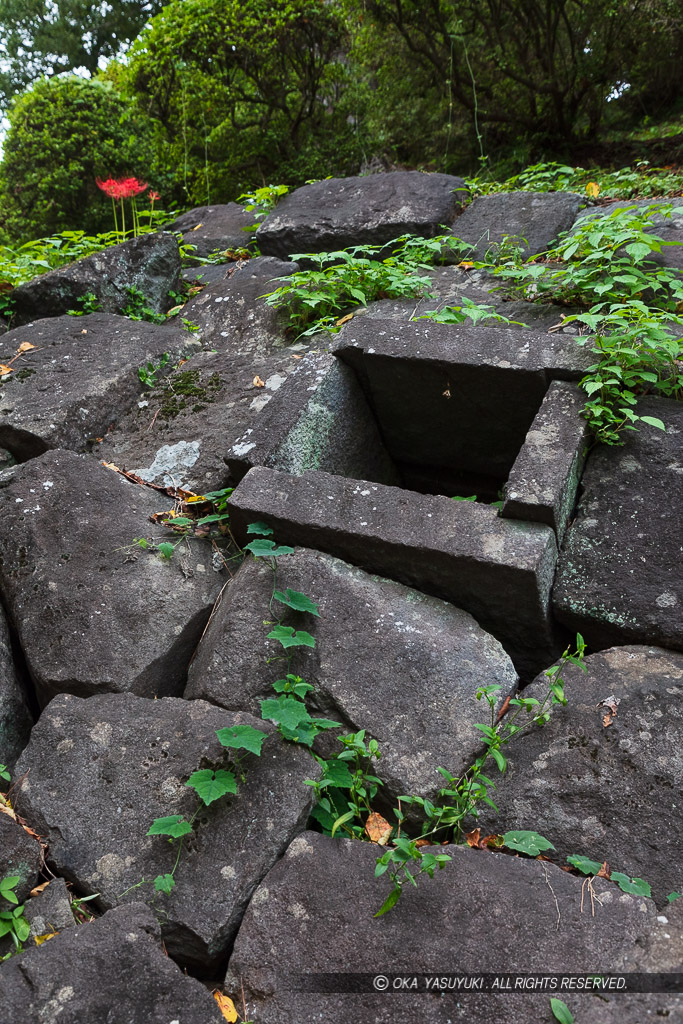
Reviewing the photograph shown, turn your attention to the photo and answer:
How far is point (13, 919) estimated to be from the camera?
5.56ft

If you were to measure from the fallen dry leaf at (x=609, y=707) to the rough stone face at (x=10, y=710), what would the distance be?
1921mm

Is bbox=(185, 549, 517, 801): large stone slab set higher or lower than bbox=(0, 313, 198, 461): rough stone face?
lower

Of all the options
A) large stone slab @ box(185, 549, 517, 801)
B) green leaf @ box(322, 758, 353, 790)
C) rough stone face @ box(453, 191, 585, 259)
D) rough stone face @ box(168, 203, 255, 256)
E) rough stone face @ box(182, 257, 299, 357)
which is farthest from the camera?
rough stone face @ box(168, 203, 255, 256)

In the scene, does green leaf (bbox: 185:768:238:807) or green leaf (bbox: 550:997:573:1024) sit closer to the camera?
green leaf (bbox: 550:997:573:1024)

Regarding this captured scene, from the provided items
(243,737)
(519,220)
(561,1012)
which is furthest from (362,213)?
(561,1012)

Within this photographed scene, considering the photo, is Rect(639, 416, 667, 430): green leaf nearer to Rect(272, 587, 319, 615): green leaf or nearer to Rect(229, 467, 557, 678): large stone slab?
Rect(229, 467, 557, 678): large stone slab

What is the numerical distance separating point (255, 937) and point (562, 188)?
528cm

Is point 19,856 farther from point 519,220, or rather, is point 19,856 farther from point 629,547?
point 519,220

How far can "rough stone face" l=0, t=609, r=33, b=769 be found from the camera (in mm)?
2350

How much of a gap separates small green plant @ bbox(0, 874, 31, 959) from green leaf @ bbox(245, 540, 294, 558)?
3.75 feet

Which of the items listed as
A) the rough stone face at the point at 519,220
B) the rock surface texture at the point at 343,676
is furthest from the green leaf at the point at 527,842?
the rough stone face at the point at 519,220

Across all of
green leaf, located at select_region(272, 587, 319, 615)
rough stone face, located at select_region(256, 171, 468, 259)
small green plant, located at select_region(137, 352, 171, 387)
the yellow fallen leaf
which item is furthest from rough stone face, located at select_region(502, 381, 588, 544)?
rough stone face, located at select_region(256, 171, 468, 259)

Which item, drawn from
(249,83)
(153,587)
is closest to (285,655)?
(153,587)

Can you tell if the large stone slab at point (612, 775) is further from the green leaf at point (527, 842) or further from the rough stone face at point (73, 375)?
the rough stone face at point (73, 375)
